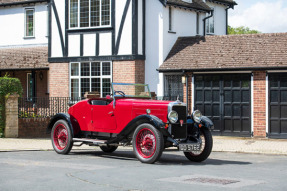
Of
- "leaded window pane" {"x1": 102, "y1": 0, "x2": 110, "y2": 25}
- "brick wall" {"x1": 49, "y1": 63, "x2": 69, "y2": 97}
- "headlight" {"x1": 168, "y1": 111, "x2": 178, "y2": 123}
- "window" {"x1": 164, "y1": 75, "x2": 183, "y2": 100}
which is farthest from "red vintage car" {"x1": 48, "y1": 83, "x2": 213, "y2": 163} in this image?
"brick wall" {"x1": 49, "y1": 63, "x2": 69, "y2": 97}

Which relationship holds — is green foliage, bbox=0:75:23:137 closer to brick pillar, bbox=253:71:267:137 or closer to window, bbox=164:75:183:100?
window, bbox=164:75:183:100

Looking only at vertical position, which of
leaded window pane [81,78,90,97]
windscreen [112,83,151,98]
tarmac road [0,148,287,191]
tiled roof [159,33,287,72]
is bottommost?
tarmac road [0,148,287,191]

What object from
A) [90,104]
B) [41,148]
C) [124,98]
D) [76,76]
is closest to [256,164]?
[124,98]

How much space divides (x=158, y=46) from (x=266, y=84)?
518cm

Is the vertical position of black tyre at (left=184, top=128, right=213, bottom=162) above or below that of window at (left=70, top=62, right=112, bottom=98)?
below

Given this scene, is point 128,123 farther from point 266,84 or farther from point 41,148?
point 266,84

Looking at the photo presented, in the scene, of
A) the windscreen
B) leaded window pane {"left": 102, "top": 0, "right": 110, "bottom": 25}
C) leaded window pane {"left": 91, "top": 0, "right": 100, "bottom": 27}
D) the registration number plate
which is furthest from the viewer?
leaded window pane {"left": 91, "top": 0, "right": 100, "bottom": 27}

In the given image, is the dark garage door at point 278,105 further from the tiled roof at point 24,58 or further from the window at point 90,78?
the tiled roof at point 24,58

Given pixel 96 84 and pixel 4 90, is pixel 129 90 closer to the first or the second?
pixel 4 90

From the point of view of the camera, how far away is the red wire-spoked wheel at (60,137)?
45.4ft

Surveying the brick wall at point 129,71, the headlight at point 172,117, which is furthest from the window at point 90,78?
the headlight at point 172,117

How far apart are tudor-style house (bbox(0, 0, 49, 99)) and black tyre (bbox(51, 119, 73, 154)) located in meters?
12.6

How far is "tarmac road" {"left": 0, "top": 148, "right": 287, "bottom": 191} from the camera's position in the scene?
27.8 feet

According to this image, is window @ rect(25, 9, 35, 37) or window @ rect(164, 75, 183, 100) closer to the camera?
window @ rect(164, 75, 183, 100)
